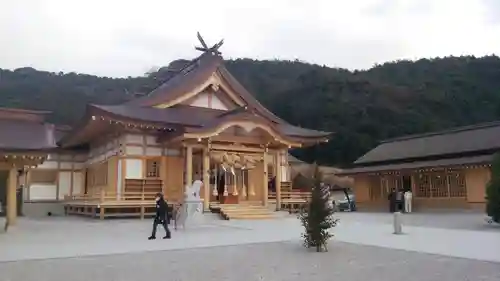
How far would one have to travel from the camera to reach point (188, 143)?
19.1m

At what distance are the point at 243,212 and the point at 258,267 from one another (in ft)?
36.4

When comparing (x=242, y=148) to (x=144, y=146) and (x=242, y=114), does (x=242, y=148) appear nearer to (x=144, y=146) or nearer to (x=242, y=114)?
(x=242, y=114)

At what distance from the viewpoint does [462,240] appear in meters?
10.9

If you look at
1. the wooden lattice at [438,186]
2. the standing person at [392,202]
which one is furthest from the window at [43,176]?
the wooden lattice at [438,186]

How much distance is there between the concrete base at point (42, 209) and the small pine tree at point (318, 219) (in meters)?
19.0

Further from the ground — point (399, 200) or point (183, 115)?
point (183, 115)

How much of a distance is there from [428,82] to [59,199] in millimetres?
48799

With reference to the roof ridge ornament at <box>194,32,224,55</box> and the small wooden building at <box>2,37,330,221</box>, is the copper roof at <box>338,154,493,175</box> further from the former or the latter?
the roof ridge ornament at <box>194,32,224,55</box>

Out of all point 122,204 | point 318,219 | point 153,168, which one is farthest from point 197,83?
point 318,219

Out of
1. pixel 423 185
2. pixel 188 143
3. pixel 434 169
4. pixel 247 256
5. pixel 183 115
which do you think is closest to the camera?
pixel 247 256

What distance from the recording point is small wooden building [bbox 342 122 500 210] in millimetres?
23391

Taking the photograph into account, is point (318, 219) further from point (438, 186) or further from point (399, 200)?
point (438, 186)

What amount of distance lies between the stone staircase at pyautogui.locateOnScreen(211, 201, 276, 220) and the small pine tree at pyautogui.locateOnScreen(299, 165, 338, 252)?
8629 mm

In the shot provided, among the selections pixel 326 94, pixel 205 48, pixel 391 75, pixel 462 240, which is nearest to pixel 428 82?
pixel 391 75
